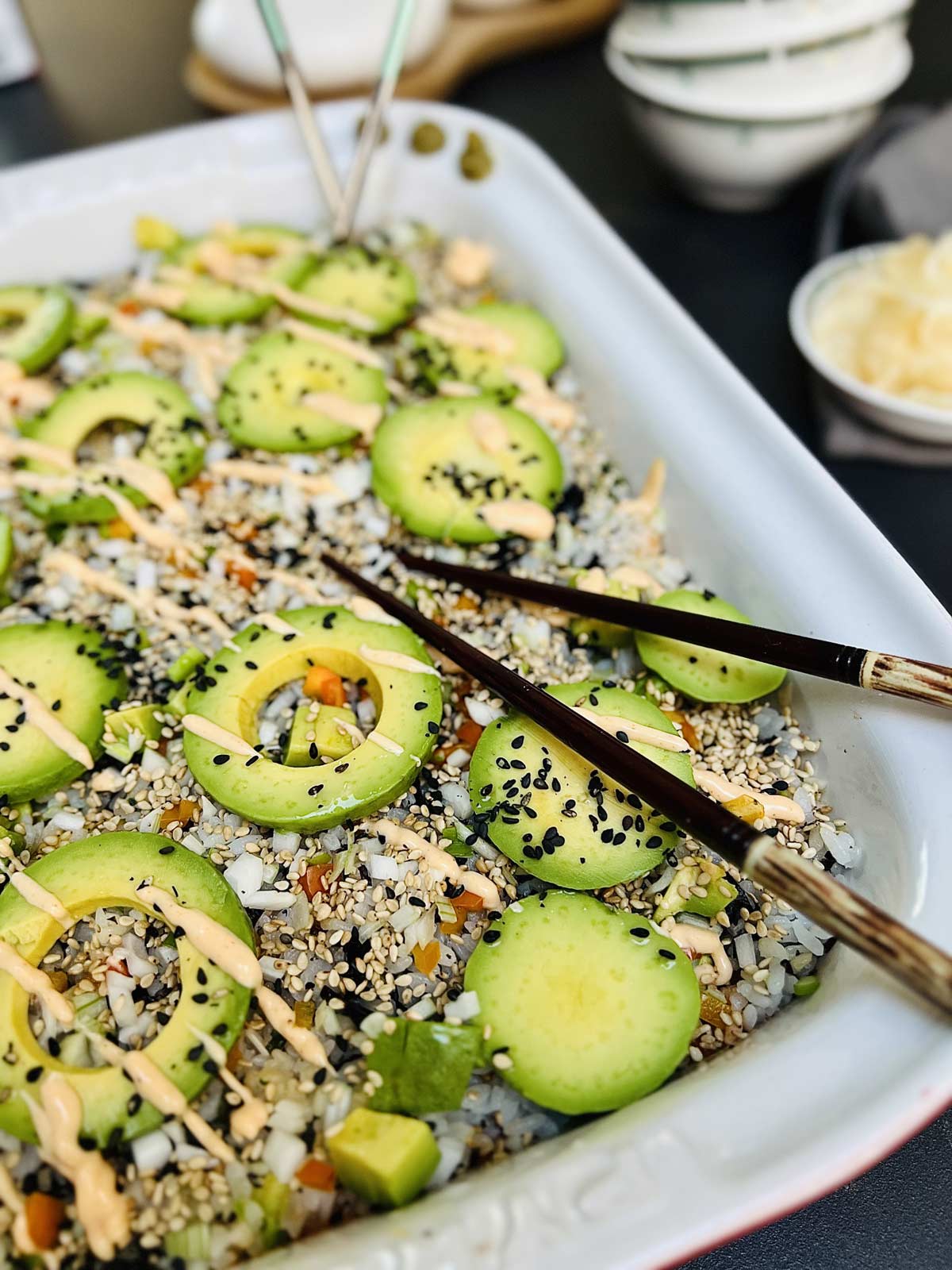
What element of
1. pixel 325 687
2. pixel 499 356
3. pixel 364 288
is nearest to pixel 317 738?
pixel 325 687

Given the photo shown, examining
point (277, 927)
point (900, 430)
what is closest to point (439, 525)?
point (277, 927)

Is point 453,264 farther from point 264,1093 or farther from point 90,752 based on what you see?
point 264,1093

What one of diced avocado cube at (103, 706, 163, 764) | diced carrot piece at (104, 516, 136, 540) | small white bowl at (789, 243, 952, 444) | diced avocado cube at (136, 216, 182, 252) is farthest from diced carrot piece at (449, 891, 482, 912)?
diced avocado cube at (136, 216, 182, 252)

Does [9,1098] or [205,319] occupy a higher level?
[205,319]

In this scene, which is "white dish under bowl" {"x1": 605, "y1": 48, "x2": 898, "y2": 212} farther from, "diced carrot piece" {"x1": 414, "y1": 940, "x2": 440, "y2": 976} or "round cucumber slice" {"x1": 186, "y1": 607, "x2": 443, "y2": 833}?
"diced carrot piece" {"x1": 414, "y1": 940, "x2": 440, "y2": 976}

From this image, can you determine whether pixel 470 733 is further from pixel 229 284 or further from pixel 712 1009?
pixel 229 284

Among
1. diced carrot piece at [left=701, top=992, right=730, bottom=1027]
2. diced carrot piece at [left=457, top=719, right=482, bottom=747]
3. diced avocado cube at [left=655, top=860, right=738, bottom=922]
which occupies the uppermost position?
diced carrot piece at [left=457, top=719, right=482, bottom=747]
